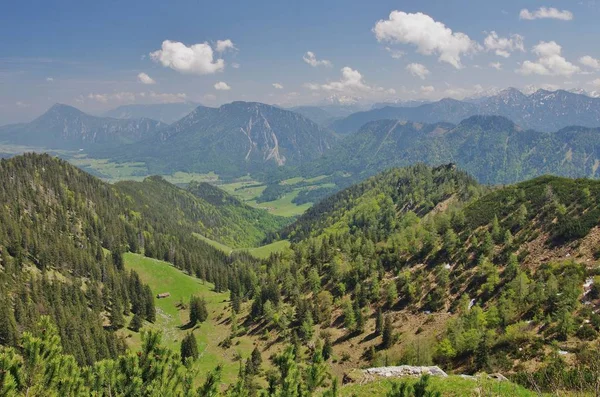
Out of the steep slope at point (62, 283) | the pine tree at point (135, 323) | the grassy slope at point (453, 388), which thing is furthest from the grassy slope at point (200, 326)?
the grassy slope at point (453, 388)

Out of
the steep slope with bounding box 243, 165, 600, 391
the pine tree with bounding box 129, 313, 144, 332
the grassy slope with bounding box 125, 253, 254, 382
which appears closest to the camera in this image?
the steep slope with bounding box 243, 165, 600, 391

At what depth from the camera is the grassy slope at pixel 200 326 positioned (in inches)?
4690

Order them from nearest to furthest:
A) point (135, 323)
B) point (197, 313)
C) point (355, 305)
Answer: point (355, 305)
point (135, 323)
point (197, 313)

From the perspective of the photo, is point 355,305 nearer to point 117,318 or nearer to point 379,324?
point 379,324

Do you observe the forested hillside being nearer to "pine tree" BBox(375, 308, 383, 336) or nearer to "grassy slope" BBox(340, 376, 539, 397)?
"pine tree" BBox(375, 308, 383, 336)

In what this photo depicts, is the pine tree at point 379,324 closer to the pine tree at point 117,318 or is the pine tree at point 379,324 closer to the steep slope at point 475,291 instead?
the steep slope at point 475,291

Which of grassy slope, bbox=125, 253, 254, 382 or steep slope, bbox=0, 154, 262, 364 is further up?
steep slope, bbox=0, 154, 262, 364

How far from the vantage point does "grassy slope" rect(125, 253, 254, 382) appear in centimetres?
11912

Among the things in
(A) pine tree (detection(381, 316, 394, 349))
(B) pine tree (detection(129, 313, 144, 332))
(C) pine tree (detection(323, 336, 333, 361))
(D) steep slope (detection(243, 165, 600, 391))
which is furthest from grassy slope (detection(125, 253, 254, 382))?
(A) pine tree (detection(381, 316, 394, 349))

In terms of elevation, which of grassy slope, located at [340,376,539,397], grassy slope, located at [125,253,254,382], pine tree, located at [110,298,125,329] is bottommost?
grassy slope, located at [125,253,254,382]

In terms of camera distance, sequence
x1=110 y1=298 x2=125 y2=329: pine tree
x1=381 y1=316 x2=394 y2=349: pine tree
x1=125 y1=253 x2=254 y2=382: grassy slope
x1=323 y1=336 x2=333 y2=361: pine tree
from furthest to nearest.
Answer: x1=110 y1=298 x2=125 y2=329: pine tree < x1=125 y1=253 x2=254 y2=382: grassy slope < x1=323 y1=336 x2=333 y2=361: pine tree < x1=381 y1=316 x2=394 y2=349: pine tree

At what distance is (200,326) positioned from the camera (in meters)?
148

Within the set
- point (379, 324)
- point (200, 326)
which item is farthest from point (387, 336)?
point (200, 326)

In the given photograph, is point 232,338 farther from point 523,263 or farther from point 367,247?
point 523,263
